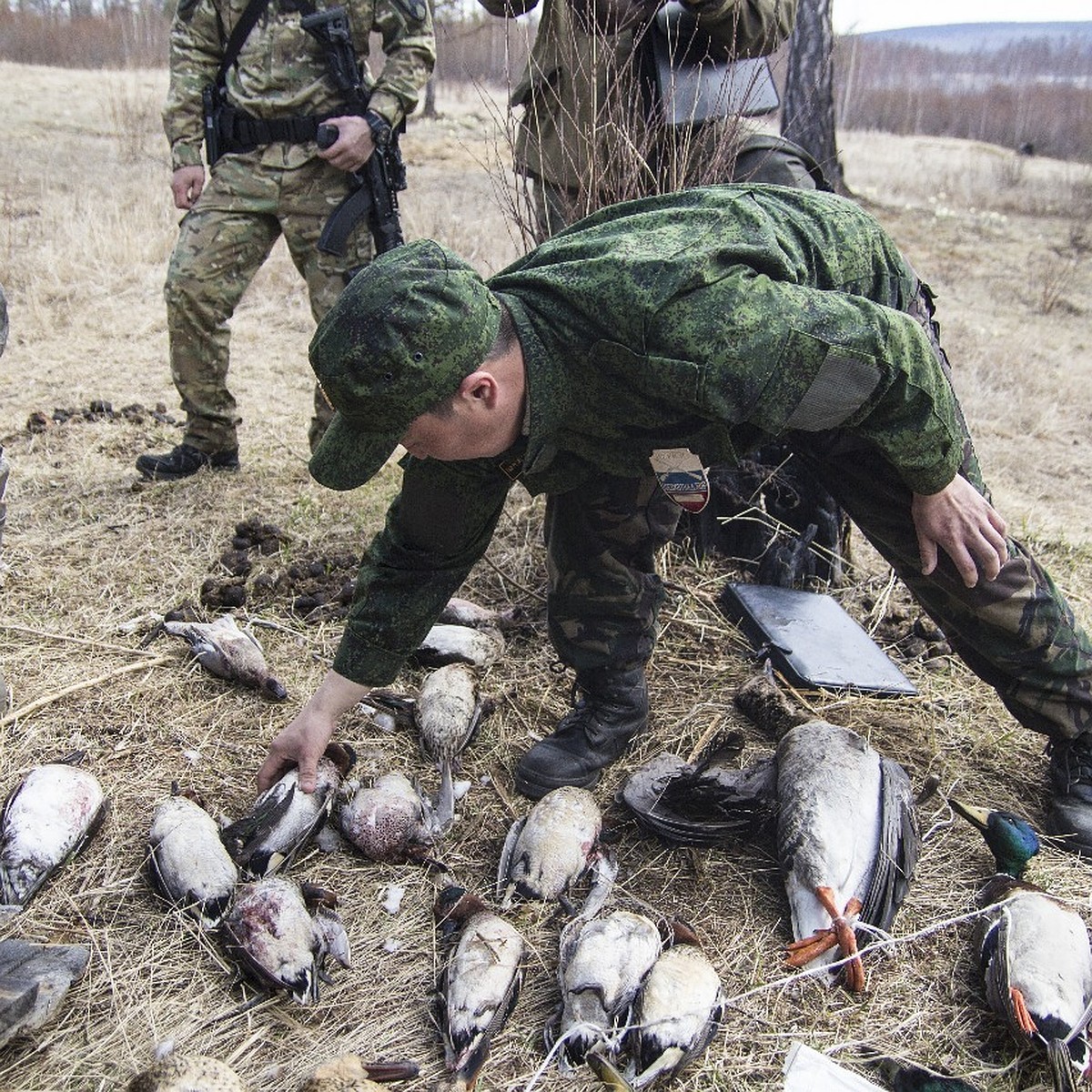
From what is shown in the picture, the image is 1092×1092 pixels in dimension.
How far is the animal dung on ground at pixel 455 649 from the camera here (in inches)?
130

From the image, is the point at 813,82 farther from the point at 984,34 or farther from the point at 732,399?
the point at 984,34

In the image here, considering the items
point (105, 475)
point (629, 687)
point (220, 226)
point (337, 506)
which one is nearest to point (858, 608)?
point (629, 687)

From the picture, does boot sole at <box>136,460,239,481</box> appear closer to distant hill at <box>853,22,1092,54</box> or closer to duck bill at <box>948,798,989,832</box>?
duck bill at <box>948,798,989,832</box>

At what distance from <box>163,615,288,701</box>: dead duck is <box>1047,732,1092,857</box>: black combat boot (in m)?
2.32

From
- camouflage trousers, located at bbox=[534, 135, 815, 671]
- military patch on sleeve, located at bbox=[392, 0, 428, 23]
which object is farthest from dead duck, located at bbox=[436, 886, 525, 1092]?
military patch on sleeve, located at bbox=[392, 0, 428, 23]

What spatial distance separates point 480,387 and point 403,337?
0.66 feet

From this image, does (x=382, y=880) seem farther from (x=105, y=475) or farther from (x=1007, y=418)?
(x=1007, y=418)

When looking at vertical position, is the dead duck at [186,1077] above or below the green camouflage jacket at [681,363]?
below

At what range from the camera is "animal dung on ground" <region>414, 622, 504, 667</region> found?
3.31 meters

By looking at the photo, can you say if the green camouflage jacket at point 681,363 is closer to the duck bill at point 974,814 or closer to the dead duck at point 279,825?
the dead duck at point 279,825

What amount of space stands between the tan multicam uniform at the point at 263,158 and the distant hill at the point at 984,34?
3321 inches

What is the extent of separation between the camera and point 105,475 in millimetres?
4734

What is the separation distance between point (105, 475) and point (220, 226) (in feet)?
4.40

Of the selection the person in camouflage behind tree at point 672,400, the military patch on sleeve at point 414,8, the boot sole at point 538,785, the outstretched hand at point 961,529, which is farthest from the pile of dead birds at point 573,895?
the military patch on sleeve at point 414,8
